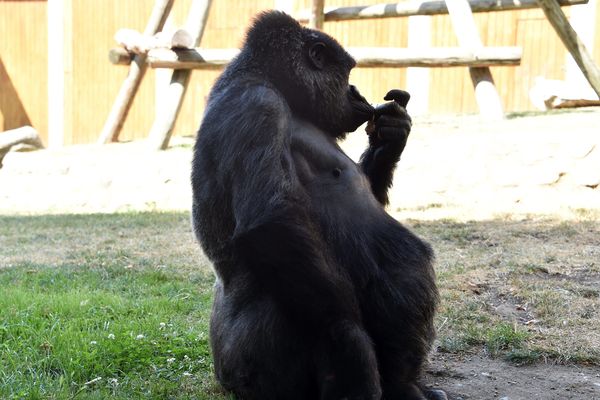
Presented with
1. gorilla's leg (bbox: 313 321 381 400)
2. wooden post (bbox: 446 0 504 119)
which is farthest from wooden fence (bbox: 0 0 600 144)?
gorilla's leg (bbox: 313 321 381 400)

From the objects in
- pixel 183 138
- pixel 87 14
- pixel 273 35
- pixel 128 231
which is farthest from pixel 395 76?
pixel 273 35

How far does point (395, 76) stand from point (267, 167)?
12.8m

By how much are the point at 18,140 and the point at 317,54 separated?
37.8ft

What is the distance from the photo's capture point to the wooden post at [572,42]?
9289 mm

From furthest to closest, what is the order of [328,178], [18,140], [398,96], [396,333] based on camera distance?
Answer: [18,140] < [398,96] < [328,178] < [396,333]

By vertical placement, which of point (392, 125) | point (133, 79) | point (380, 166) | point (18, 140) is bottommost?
point (18, 140)

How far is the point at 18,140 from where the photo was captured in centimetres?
1398

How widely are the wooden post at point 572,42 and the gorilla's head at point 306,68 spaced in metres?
6.40

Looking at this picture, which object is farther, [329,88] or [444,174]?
[444,174]

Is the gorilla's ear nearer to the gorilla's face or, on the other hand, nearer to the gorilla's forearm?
the gorilla's face

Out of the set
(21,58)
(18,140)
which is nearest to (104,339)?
(18,140)

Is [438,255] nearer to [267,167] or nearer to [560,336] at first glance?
[560,336]

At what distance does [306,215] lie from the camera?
2.94 metres

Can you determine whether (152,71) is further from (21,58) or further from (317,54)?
(317,54)
